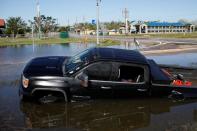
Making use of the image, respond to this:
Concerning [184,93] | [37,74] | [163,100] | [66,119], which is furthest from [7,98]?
[184,93]

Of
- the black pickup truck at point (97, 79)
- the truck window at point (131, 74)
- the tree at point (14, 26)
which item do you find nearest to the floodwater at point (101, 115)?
the black pickup truck at point (97, 79)

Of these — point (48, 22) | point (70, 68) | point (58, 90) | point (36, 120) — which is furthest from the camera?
point (48, 22)

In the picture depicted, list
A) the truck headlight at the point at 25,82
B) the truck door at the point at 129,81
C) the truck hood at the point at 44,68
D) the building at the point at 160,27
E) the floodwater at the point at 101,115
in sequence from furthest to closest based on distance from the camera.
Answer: the building at the point at 160,27, the truck door at the point at 129,81, the truck hood at the point at 44,68, the truck headlight at the point at 25,82, the floodwater at the point at 101,115

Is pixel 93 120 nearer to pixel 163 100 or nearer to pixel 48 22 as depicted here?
pixel 163 100

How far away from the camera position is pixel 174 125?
6.86 m

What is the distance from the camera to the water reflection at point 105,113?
6.68 m

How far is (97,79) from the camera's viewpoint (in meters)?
7.55

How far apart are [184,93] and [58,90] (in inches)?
129

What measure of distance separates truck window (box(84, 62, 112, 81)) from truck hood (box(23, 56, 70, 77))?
0.70 meters

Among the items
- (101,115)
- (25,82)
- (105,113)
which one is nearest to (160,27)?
(105,113)

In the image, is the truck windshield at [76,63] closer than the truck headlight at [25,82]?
No

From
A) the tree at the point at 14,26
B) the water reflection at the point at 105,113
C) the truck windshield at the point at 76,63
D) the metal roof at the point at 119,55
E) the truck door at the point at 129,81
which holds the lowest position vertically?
the water reflection at the point at 105,113

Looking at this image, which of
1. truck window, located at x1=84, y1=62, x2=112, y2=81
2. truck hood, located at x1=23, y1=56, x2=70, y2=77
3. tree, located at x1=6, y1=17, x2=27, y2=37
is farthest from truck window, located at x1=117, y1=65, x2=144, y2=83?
tree, located at x1=6, y1=17, x2=27, y2=37

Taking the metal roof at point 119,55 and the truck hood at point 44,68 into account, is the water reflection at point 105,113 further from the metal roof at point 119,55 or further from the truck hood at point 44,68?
the metal roof at point 119,55
